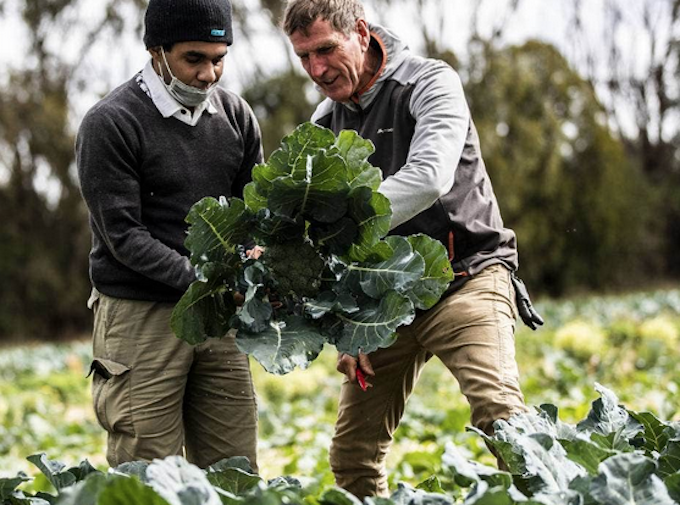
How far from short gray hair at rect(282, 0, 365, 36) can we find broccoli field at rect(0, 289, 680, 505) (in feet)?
4.63

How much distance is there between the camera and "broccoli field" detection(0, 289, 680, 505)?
1.89 metres

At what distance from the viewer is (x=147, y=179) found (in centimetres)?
304

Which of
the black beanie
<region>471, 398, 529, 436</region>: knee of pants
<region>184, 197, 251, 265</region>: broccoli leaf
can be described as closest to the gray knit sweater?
the black beanie

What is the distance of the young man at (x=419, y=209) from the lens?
9.25ft

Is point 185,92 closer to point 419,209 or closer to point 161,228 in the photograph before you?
point 161,228

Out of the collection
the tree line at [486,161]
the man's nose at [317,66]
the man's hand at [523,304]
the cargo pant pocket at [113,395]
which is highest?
the man's nose at [317,66]

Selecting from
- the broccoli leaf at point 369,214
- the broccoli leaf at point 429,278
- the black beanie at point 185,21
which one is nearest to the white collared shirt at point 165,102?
the black beanie at point 185,21

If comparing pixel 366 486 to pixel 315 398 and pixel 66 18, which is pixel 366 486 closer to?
pixel 315 398

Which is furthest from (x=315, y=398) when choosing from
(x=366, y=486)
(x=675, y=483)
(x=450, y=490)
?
(x=675, y=483)

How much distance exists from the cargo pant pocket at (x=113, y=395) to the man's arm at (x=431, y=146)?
1137 mm

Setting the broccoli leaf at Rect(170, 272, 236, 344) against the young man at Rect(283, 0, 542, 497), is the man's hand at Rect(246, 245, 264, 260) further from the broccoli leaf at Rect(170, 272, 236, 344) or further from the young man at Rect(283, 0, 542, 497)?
the young man at Rect(283, 0, 542, 497)

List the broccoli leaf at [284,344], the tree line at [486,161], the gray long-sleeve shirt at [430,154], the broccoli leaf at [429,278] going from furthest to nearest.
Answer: the tree line at [486,161], the gray long-sleeve shirt at [430,154], the broccoli leaf at [429,278], the broccoli leaf at [284,344]

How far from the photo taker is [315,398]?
8008mm

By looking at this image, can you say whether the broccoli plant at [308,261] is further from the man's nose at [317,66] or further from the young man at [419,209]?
the man's nose at [317,66]
